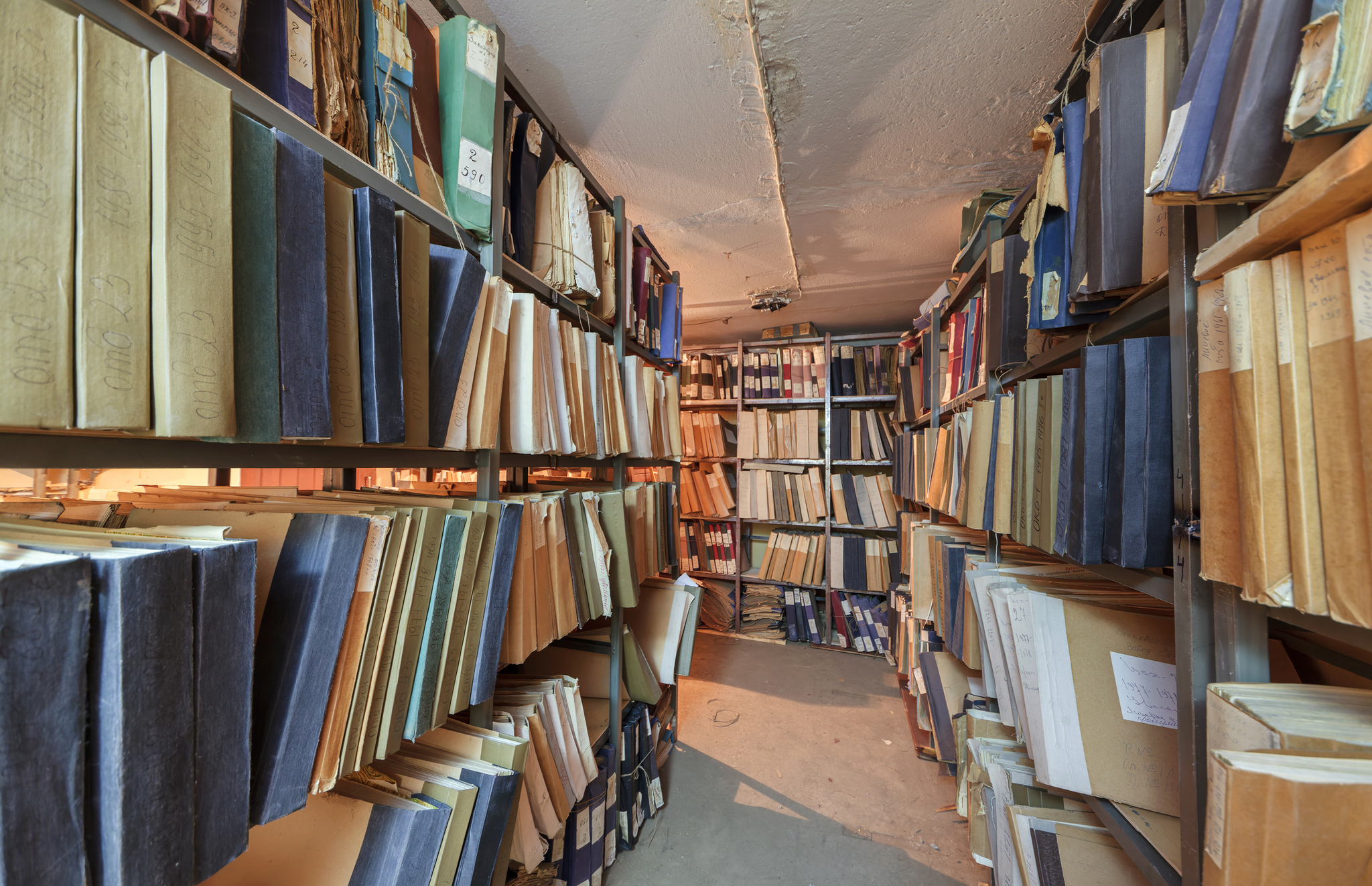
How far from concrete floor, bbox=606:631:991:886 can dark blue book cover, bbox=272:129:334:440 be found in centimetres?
156

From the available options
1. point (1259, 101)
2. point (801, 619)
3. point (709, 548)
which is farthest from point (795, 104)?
point (801, 619)

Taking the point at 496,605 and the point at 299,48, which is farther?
the point at 496,605

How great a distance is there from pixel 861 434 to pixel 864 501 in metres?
0.44

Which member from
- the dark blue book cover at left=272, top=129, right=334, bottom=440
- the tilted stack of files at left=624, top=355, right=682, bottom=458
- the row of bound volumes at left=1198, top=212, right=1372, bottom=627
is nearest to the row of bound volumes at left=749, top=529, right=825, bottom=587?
the tilted stack of files at left=624, top=355, right=682, bottom=458

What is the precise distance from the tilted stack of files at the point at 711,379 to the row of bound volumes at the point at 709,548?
92cm

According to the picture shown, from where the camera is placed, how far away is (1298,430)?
0.42 m

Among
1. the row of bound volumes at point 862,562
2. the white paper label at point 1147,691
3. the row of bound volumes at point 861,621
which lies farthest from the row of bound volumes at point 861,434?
the white paper label at point 1147,691

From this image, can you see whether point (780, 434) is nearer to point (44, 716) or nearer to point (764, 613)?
point (764, 613)

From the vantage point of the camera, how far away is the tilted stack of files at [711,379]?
343 centimetres

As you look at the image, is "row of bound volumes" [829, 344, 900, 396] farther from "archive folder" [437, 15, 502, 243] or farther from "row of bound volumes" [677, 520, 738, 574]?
"archive folder" [437, 15, 502, 243]

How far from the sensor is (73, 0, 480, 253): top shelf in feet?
1.44

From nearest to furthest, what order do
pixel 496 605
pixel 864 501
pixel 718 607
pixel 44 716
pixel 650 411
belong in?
pixel 44 716 < pixel 496 605 < pixel 650 411 < pixel 864 501 < pixel 718 607

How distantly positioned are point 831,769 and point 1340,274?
208cm

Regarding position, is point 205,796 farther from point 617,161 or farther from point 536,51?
point 617,161
